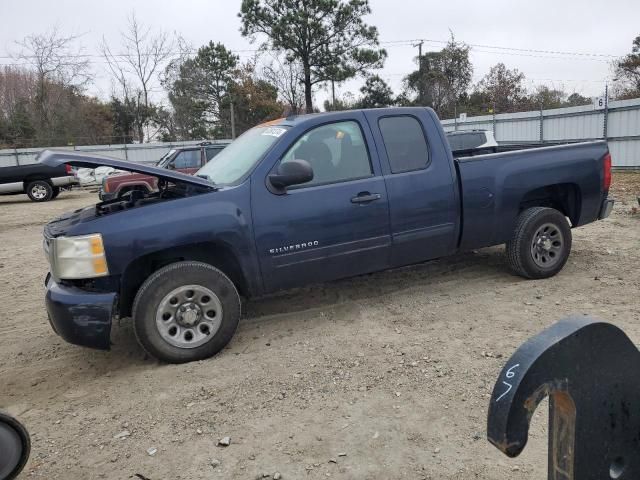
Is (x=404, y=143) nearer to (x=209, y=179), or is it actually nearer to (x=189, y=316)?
(x=209, y=179)

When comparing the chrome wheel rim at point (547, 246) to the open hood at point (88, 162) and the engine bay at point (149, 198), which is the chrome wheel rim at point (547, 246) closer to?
the engine bay at point (149, 198)

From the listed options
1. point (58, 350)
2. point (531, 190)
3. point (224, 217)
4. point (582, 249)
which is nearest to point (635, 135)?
point (582, 249)

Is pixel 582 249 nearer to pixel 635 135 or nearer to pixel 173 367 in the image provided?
pixel 173 367

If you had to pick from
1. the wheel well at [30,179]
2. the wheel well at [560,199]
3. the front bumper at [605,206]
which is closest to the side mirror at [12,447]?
the wheel well at [560,199]

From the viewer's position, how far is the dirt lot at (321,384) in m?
2.77

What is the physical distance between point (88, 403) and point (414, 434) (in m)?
2.17

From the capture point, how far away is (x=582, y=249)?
6.73m

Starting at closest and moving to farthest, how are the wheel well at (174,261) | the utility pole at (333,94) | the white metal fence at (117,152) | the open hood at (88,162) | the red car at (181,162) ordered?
1. the open hood at (88,162)
2. the wheel well at (174,261)
3. the red car at (181,162)
4. the white metal fence at (117,152)
5. the utility pole at (333,94)

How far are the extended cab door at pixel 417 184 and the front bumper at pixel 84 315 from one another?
2434mm

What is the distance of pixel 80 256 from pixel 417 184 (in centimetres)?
286

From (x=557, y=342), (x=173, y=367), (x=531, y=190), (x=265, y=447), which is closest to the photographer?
(x=557, y=342)

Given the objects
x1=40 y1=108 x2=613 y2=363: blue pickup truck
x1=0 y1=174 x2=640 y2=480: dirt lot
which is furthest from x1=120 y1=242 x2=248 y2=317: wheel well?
x1=0 y1=174 x2=640 y2=480: dirt lot

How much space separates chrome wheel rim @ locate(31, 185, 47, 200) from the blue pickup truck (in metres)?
15.7

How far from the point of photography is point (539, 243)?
541 cm
